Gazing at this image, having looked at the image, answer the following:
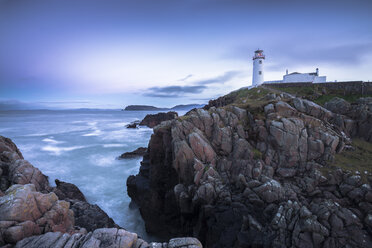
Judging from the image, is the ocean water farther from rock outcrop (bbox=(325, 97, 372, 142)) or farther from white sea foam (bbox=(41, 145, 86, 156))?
rock outcrop (bbox=(325, 97, 372, 142))

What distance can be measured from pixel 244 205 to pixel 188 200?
19.3 feet

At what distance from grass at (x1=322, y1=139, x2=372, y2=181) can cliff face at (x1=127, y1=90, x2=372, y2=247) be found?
1.75ft

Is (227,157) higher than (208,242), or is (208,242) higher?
(227,157)

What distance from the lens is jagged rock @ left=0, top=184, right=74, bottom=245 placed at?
1023cm

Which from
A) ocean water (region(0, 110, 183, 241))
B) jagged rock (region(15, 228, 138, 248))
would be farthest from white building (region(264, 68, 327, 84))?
jagged rock (region(15, 228, 138, 248))

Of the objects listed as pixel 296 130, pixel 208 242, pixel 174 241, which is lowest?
pixel 208 242

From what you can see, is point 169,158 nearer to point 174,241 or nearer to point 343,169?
point 174,241

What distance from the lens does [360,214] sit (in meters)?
14.7

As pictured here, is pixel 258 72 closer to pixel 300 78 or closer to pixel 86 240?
pixel 300 78

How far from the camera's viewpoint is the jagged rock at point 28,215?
10.2m

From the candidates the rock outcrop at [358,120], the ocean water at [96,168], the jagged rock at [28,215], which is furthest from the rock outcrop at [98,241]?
the rock outcrop at [358,120]

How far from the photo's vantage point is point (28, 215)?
11344 mm

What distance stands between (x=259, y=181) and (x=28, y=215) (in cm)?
1829

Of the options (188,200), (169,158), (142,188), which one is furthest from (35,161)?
(188,200)
